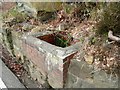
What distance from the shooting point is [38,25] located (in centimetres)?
450

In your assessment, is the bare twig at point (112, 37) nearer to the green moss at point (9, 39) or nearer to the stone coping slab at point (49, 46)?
the stone coping slab at point (49, 46)

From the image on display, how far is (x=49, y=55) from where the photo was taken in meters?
3.37

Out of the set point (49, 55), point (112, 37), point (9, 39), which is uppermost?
point (112, 37)

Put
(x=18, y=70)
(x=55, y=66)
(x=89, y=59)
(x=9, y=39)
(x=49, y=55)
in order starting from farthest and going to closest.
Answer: (x=9, y=39)
(x=18, y=70)
(x=49, y=55)
(x=55, y=66)
(x=89, y=59)

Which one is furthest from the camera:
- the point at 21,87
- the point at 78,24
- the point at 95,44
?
the point at 78,24

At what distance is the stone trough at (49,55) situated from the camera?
314cm

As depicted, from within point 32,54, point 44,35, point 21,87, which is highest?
point 44,35

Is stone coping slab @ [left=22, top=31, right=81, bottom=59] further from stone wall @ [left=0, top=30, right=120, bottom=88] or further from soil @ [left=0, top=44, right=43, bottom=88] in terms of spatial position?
soil @ [left=0, top=44, right=43, bottom=88]

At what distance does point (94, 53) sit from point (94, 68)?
216 mm

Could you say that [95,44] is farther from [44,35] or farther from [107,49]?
[44,35]

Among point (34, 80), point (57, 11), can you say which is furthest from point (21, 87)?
point (57, 11)

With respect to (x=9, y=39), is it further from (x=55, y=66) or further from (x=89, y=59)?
(x=89, y=59)

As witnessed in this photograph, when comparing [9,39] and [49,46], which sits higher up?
[49,46]

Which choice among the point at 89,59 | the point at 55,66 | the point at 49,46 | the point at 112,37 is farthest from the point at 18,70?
the point at 112,37
